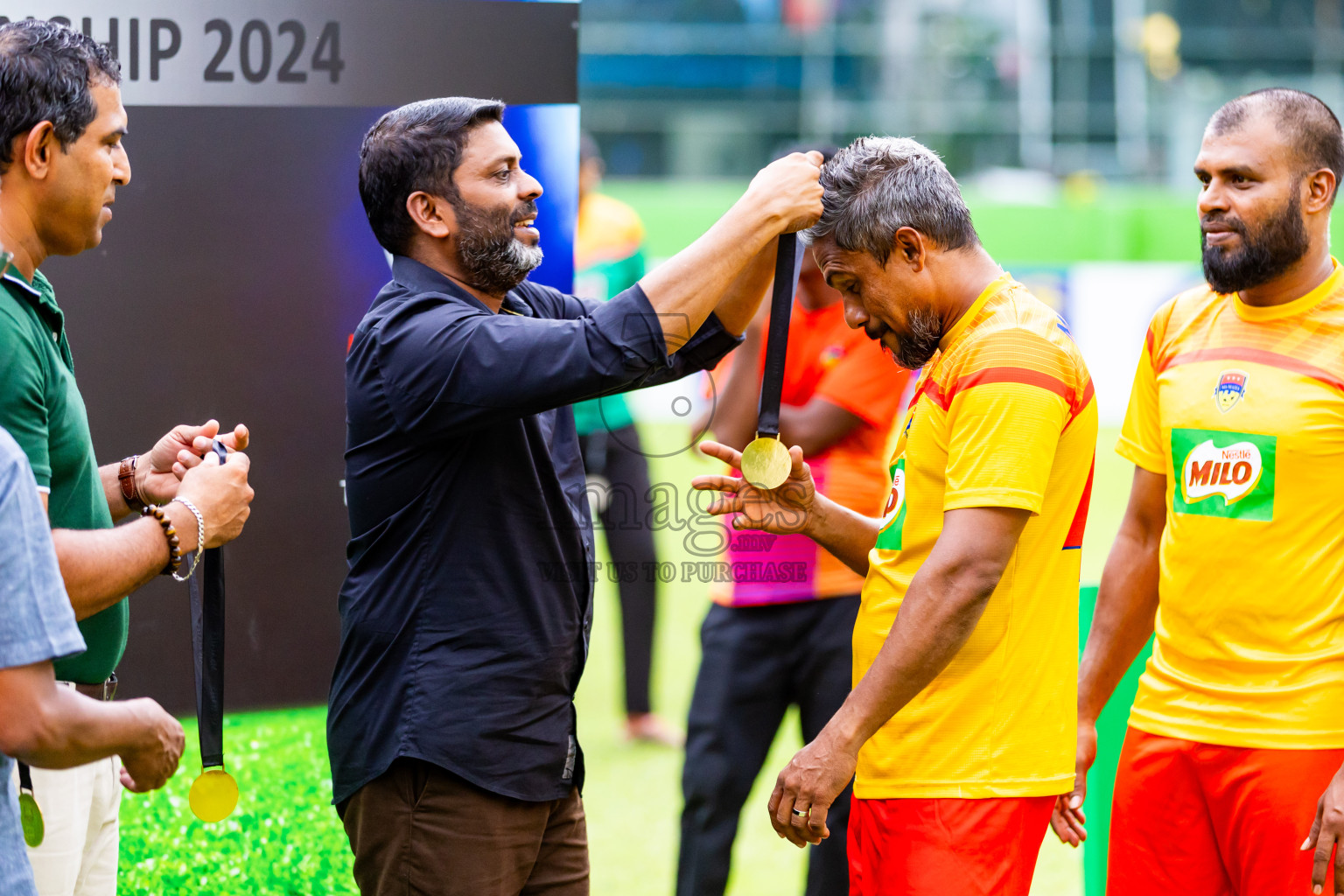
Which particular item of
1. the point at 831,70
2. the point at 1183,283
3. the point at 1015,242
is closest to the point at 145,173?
the point at 1183,283

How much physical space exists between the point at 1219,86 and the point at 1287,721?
2149cm

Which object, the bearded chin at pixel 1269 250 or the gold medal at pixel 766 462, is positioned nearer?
the gold medal at pixel 766 462

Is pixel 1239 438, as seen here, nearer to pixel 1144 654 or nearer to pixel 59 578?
pixel 1144 654

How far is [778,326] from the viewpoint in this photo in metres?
2.46

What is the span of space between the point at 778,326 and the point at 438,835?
116 centimetres

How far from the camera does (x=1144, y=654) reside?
11.5 ft

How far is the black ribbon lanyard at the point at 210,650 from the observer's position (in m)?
2.49

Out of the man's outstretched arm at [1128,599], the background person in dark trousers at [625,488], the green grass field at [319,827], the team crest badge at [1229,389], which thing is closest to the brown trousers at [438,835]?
the green grass field at [319,827]

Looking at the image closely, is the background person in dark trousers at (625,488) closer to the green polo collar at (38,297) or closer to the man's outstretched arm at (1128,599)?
the man's outstretched arm at (1128,599)

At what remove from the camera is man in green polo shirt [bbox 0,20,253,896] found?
2072 millimetres

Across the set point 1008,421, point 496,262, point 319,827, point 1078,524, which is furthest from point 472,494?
point 319,827

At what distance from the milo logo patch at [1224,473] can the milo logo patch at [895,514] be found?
743 millimetres

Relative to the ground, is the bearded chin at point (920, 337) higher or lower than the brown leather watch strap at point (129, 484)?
higher

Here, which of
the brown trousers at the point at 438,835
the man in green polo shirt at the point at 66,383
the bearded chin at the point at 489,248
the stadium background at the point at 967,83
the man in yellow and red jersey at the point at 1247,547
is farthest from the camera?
the stadium background at the point at 967,83
